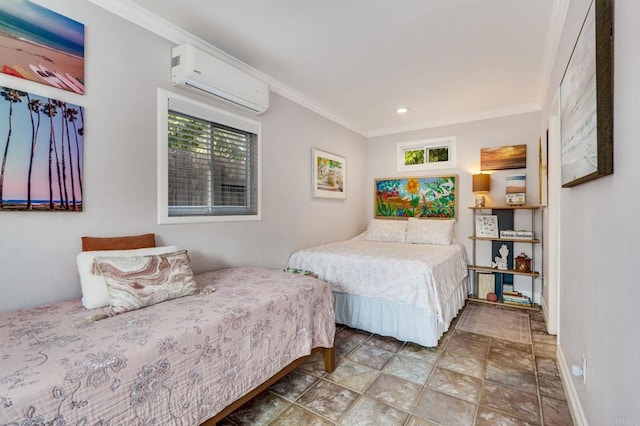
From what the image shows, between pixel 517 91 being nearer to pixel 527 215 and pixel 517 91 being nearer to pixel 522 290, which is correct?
pixel 527 215

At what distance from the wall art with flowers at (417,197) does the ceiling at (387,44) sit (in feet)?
3.63

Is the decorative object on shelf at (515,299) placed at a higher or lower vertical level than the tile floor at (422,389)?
higher

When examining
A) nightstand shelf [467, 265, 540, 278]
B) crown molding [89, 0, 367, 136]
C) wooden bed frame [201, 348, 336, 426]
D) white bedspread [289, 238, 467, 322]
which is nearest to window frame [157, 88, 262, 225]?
crown molding [89, 0, 367, 136]

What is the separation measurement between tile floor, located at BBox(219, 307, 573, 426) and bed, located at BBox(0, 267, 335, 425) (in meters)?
0.25

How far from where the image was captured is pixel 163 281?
65.0 inches

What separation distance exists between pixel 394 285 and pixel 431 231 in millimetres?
1501

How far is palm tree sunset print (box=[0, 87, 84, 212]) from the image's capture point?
4.91 feet

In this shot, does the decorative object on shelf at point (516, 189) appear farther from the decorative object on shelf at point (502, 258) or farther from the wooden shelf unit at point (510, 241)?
the decorative object on shelf at point (502, 258)

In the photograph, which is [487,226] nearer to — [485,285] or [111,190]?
[485,285]

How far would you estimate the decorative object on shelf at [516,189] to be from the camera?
3.63 m

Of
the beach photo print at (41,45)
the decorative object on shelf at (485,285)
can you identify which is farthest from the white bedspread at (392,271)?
the beach photo print at (41,45)

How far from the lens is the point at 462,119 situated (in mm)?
4043

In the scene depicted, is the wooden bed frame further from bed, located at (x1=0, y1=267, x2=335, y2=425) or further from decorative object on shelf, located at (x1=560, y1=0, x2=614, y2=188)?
decorative object on shelf, located at (x1=560, y1=0, x2=614, y2=188)

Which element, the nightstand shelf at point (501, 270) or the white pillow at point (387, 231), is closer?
the nightstand shelf at point (501, 270)
